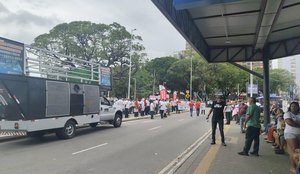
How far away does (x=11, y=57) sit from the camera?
525 inches

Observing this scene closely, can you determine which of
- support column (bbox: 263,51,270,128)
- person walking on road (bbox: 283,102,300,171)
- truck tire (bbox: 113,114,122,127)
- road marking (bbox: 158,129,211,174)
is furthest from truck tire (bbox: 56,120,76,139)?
person walking on road (bbox: 283,102,300,171)

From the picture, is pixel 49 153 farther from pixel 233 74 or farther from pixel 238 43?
pixel 233 74

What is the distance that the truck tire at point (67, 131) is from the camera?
50.3ft

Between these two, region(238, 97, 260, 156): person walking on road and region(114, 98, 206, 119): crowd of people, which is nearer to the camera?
region(238, 97, 260, 156): person walking on road

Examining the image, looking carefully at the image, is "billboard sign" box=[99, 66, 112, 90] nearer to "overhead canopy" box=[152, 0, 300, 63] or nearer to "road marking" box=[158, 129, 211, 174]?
"overhead canopy" box=[152, 0, 300, 63]

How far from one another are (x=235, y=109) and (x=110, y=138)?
36.9ft

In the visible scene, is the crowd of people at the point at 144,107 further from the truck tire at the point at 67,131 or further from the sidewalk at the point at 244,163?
the sidewalk at the point at 244,163

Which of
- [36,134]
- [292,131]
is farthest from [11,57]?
[292,131]

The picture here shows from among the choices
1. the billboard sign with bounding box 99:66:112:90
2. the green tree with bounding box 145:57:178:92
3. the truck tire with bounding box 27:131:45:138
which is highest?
the green tree with bounding box 145:57:178:92

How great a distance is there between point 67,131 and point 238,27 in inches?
324

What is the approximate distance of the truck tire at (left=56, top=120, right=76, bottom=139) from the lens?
15.3 meters

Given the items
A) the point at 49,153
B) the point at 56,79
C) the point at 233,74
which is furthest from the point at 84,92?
the point at 233,74

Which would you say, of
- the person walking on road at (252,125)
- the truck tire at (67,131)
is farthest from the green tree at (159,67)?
the person walking on road at (252,125)

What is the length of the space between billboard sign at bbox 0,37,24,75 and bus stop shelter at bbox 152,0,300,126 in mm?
6189
